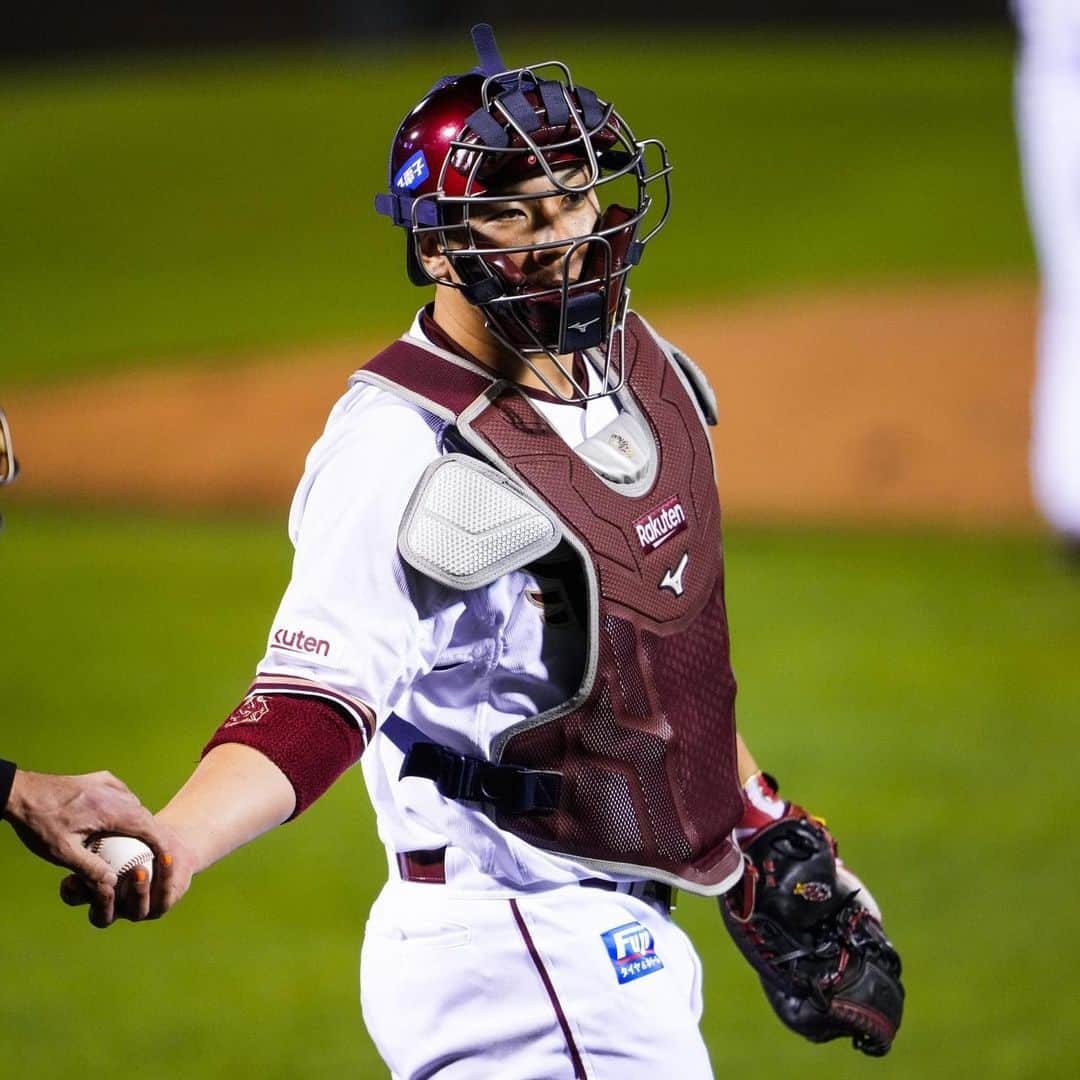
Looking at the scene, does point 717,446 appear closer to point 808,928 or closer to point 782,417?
point 782,417

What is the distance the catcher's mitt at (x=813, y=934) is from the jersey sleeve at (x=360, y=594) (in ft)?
2.90

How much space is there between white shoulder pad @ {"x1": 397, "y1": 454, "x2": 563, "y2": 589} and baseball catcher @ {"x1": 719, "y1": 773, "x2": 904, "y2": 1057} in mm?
871

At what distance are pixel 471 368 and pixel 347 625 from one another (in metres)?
0.49

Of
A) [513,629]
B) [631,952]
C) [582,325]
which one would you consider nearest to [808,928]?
[631,952]

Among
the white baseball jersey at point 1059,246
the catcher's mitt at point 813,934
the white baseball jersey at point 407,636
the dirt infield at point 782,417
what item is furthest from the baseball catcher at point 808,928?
the dirt infield at point 782,417

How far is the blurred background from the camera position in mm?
5941

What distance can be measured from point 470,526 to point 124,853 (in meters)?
0.67

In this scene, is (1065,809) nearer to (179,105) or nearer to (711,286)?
(711,286)

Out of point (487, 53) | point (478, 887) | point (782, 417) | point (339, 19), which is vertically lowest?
point (782, 417)

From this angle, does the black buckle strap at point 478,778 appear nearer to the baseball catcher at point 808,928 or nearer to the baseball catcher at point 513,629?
the baseball catcher at point 513,629

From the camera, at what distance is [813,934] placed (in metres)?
3.40

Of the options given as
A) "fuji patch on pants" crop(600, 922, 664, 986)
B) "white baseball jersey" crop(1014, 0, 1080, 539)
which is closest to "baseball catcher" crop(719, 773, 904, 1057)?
"fuji patch on pants" crop(600, 922, 664, 986)

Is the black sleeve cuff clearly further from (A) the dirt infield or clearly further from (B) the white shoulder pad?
(A) the dirt infield

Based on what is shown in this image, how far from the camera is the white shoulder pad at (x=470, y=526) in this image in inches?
106
